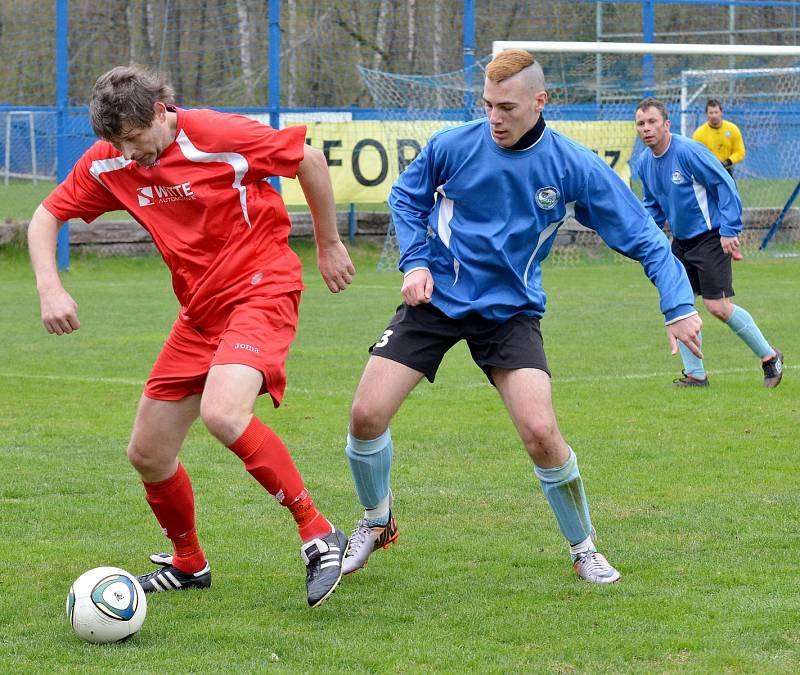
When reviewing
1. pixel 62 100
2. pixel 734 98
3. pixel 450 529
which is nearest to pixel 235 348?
pixel 450 529

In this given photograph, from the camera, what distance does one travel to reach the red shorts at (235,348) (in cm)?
434

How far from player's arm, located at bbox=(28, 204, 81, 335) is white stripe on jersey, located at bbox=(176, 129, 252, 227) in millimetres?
566

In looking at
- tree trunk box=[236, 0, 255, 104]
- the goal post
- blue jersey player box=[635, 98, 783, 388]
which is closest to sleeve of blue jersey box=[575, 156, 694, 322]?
blue jersey player box=[635, 98, 783, 388]

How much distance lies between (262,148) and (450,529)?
1973mm

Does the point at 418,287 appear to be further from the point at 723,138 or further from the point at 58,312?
the point at 723,138

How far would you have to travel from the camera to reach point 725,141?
56.6ft

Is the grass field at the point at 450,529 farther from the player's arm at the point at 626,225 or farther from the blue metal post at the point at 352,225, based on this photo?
the blue metal post at the point at 352,225

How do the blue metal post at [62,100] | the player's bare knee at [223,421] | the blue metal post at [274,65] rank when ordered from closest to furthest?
the player's bare knee at [223,421]
the blue metal post at [62,100]
the blue metal post at [274,65]

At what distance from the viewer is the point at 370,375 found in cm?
475

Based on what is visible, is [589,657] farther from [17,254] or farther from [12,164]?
[12,164]

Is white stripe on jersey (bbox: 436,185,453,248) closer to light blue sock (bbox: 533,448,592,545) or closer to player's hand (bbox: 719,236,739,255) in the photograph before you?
light blue sock (bbox: 533,448,592,545)

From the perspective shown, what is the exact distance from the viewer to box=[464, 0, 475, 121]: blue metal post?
61.8 ft

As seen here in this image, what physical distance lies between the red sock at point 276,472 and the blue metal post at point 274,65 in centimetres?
1472

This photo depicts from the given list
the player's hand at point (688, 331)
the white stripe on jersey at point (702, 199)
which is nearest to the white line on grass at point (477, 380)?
the white stripe on jersey at point (702, 199)
